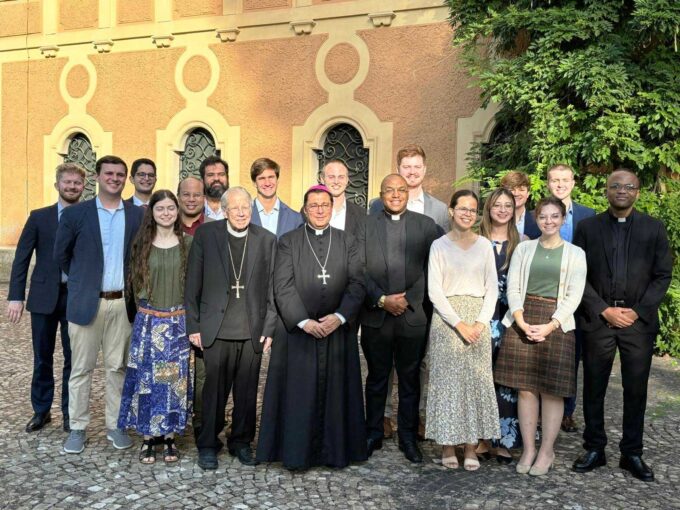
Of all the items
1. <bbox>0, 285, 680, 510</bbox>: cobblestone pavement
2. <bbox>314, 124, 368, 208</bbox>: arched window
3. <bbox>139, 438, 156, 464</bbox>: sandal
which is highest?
<bbox>314, 124, 368, 208</bbox>: arched window

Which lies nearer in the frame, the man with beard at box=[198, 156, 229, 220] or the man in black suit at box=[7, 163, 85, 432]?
the man in black suit at box=[7, 163, 85, 432]

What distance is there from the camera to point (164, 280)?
4457 millimetres

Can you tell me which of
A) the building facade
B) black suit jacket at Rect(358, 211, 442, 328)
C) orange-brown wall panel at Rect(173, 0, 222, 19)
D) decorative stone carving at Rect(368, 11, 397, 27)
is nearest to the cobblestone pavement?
black suit jacket at Rect(358, 211, 442, 328)

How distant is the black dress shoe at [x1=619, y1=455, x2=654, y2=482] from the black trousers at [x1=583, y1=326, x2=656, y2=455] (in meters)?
0.04

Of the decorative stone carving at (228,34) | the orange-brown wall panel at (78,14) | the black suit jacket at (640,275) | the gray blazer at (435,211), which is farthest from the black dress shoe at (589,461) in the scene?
the orange-brown wall panel at (78,14)

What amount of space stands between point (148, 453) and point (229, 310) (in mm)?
1092

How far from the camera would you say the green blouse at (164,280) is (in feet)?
14.6

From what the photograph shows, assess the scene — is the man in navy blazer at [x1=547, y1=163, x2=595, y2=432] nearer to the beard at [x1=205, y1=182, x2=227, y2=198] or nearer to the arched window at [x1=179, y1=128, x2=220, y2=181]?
the beard at [x1=205, y1=182, x2=227, y2=198]

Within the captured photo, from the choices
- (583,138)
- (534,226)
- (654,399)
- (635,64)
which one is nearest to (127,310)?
(534,226)

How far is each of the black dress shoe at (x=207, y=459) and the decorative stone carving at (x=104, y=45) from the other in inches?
409

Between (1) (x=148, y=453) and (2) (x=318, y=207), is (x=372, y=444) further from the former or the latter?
(2) (x=318, y=207)

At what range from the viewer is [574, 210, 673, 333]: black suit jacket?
428 cm

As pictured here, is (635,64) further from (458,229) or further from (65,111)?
(65,111)

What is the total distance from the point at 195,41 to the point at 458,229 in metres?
9.07
